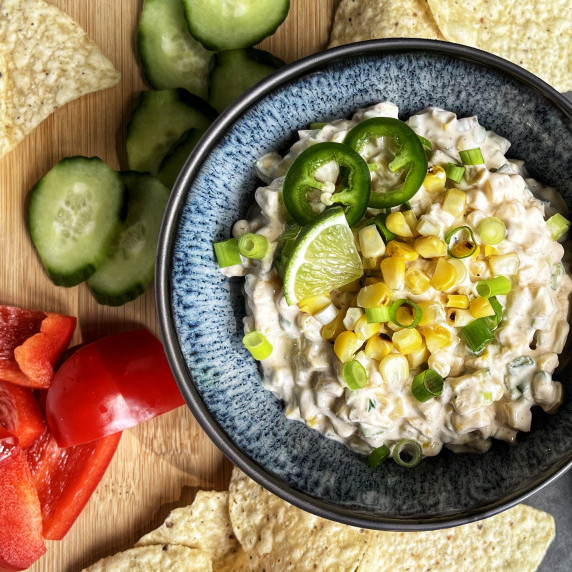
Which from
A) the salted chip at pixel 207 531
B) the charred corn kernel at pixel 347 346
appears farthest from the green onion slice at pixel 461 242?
the salted chip at pixel 207 531

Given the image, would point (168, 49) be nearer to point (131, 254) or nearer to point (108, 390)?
point (131, 254)

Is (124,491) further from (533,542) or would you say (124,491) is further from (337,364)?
(533,542)

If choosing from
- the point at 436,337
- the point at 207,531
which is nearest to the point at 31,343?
the point at 207,531

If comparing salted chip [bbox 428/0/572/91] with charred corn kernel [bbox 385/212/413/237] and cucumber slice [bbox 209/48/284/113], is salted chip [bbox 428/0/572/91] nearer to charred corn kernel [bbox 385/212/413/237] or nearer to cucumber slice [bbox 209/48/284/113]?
cucumber slice [bbox 209/48/284/113]

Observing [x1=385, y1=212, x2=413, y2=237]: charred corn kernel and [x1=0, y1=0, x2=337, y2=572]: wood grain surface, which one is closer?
[x1=385, y1=212, x2=413, y2=237]: charred corn kernel

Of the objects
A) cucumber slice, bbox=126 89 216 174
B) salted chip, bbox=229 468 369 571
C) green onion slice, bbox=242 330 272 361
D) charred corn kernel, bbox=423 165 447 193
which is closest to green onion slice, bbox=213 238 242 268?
green onion slice, bbox=242 330 272 361

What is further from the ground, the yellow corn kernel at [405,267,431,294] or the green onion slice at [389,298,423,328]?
the yellow corn kernel at [405,267,431,294]

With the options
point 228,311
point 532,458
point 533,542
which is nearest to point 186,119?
point 228,311
